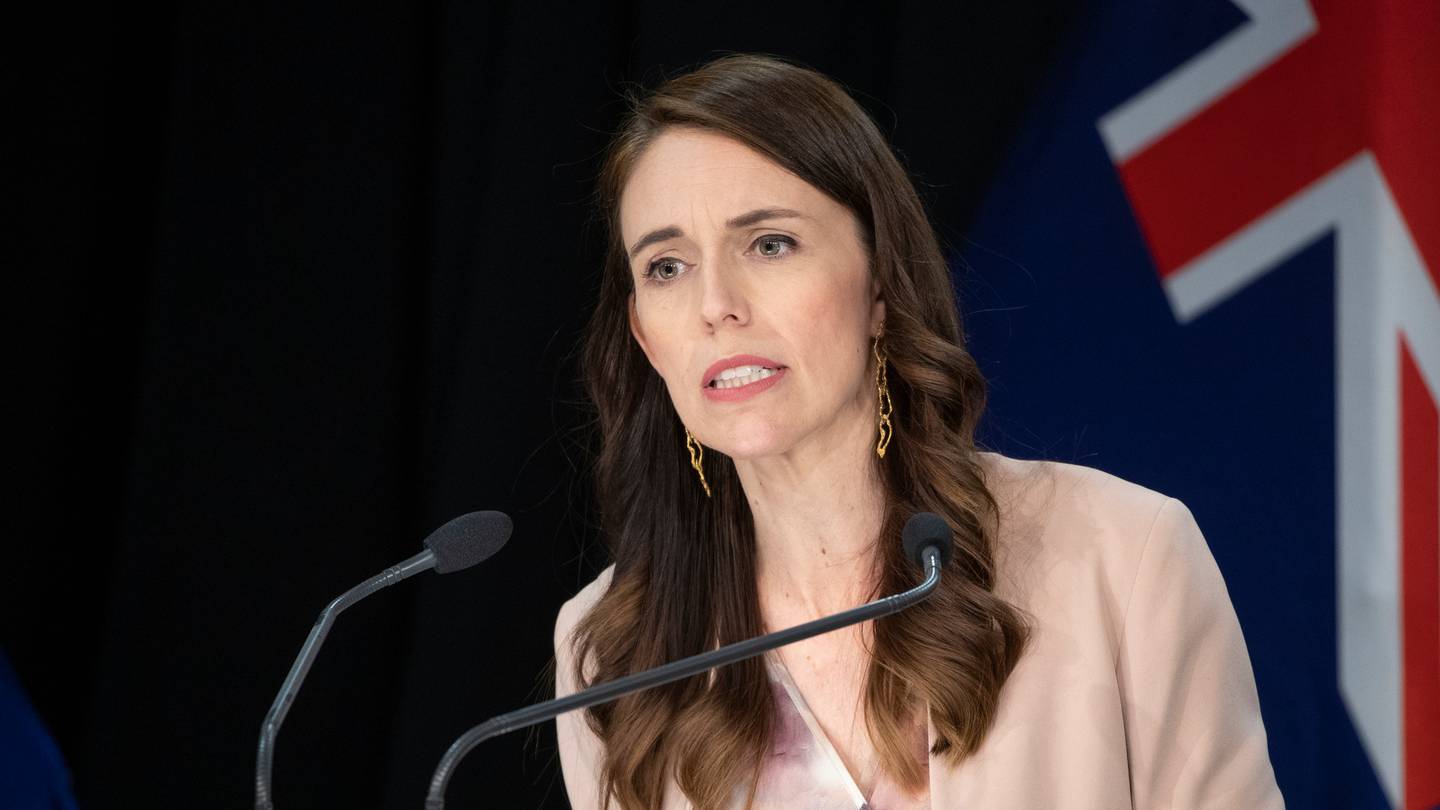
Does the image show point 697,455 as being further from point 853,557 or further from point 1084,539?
point 1084,539

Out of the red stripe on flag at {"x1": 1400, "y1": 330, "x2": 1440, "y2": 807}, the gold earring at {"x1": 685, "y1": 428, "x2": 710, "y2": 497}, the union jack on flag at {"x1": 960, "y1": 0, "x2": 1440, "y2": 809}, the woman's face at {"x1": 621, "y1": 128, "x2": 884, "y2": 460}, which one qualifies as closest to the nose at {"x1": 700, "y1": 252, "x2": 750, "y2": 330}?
the woman's face at {"x1": 621, "y1": 128, "x2": 884, "y2": 460}

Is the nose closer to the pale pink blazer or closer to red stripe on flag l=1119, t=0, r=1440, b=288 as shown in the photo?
the pale pink blazer

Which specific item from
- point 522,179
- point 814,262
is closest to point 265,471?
point 522,179

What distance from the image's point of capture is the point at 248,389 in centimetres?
283

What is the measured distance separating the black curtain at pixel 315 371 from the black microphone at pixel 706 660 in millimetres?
1231

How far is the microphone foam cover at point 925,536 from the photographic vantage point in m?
1.55

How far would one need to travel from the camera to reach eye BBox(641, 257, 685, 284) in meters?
2.08

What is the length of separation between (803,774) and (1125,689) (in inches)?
16.3

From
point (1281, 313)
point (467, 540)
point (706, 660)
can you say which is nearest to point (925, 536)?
point (706, 660)

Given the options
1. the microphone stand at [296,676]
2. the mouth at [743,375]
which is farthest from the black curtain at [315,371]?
the microphone stand at [296,676]

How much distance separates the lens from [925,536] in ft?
5.08

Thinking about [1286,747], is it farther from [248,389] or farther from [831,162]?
[248,389]

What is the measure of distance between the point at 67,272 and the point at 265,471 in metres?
0.54

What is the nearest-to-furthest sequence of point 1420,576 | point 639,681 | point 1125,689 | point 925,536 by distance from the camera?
1. point 639,681
2. point 925,536
3. point 1125,689
4. point 1420,576
